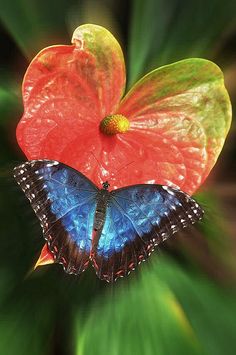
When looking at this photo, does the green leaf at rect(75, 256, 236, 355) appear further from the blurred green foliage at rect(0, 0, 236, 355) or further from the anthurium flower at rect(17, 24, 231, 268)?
the anthurium flower at rect(17, 24, 231, 268)

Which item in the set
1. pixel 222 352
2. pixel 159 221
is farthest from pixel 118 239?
pixel 222 352

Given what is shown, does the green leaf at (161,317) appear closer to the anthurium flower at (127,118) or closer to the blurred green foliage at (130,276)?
the blurred green foliage at (130,276)

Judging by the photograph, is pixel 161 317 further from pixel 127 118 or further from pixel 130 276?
pixel 127 118

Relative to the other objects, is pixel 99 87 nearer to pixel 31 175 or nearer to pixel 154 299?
pixel 31 175

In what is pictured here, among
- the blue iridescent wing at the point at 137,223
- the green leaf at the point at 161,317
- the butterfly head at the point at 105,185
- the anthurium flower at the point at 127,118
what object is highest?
the anthurium flower at the point at 127,118

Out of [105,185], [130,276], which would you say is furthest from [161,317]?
[105,185]

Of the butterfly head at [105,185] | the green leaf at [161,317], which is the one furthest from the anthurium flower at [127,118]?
the green leaf at [161,317]
